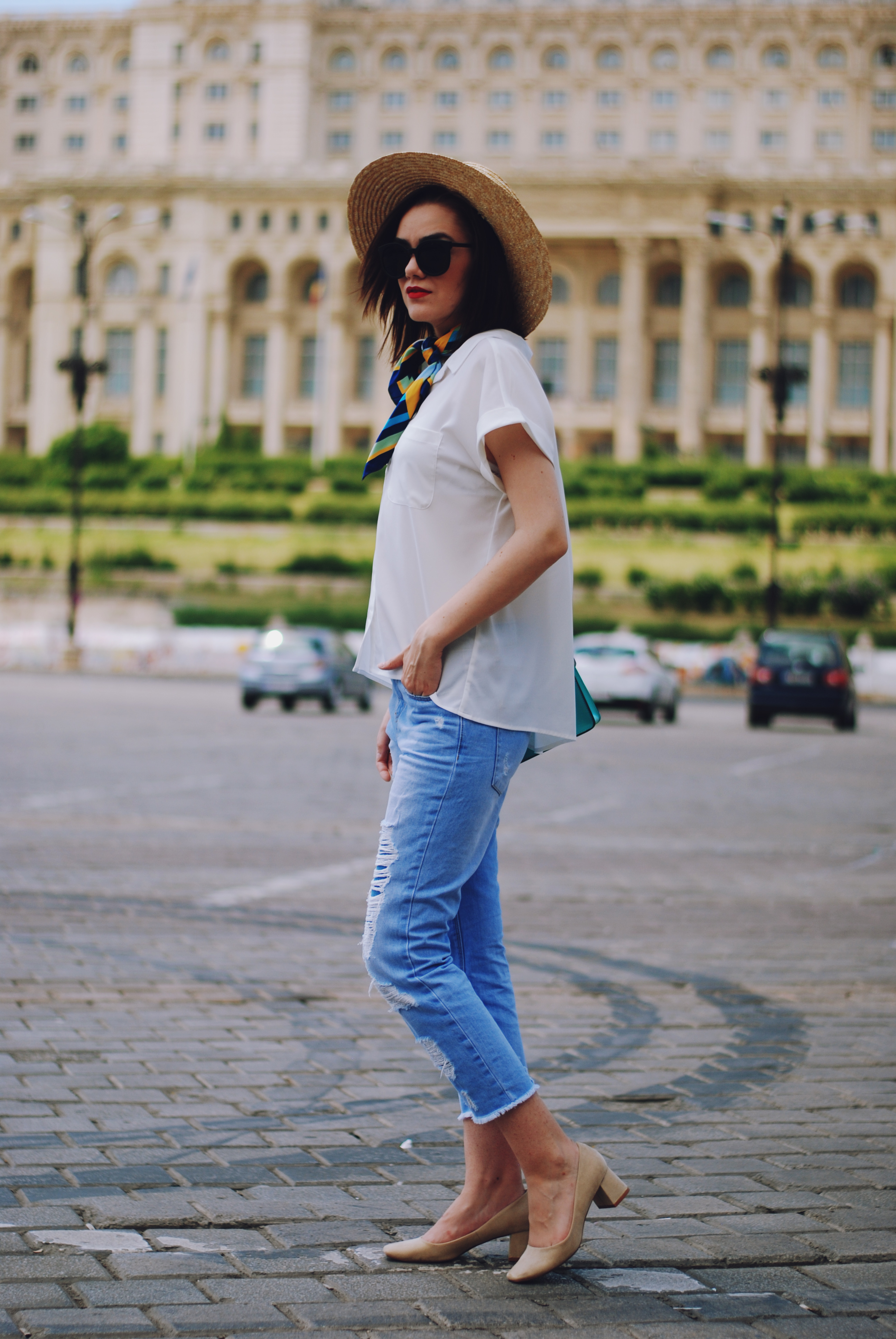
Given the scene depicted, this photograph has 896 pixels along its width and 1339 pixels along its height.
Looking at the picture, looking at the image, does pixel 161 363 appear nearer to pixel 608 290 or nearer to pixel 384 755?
pixel 608 290

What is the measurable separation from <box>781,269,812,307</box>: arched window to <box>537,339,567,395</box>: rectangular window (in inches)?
476

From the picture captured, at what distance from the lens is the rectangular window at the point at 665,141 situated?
95.6 metres

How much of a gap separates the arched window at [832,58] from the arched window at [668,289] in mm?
15872

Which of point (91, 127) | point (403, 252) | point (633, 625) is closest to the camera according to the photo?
point (403, 252)

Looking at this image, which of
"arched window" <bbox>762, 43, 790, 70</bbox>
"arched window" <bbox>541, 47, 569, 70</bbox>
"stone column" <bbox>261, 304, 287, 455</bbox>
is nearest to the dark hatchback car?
Answer: "stone column" <bbox>261, 304, 287, 455</bbox>

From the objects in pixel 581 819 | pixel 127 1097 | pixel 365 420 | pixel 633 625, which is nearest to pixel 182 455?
pixel 365 420

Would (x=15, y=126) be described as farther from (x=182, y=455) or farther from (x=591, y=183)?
(x=591, y=183)

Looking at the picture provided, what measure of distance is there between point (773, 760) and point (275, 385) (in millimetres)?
76604

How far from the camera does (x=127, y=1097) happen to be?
431 centimetres

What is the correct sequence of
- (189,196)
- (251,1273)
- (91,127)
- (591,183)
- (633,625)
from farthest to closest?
1. (91,127)
2. (189,196)
3. (591,183)
4. (633,625)
5. (251,1273)

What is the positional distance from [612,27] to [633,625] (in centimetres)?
5584

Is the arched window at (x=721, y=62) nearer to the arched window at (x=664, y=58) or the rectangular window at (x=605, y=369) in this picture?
the arched window at (x=664, y=58)

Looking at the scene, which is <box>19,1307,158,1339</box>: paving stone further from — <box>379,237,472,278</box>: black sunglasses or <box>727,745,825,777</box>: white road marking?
<box>727,745,825,777</box>: white road marking

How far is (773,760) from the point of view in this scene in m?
19.1
